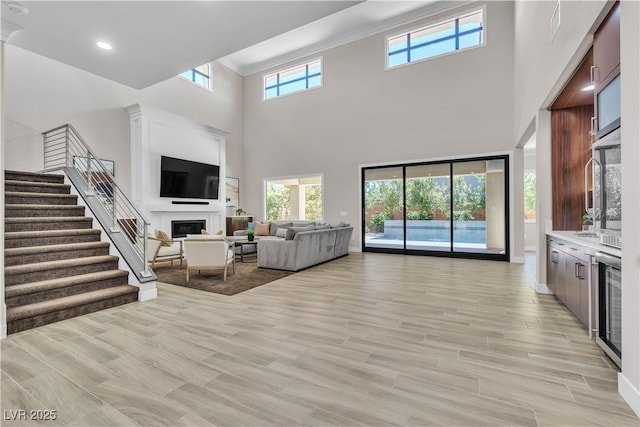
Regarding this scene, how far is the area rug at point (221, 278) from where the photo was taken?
4.56 metres

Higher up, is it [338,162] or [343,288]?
[338,162]

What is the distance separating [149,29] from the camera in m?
3.51

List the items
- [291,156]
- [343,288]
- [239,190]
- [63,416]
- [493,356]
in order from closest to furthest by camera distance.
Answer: [63,416] → [493,356] → [343,288] → [291,156] → [239,190]

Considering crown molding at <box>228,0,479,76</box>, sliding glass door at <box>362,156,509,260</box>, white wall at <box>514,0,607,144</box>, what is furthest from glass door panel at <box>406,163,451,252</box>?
crown molding at <box>228,0,479,76</box>

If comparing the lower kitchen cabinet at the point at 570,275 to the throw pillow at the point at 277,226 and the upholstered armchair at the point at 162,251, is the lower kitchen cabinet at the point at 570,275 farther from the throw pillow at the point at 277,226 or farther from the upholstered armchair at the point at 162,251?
the upholstered armchair at the point at 162,251

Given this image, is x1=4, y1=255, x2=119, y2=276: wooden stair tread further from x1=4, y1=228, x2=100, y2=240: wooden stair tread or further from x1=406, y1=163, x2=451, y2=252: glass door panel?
x1=406, y1=163, x2=451, y2=252: glass door panel

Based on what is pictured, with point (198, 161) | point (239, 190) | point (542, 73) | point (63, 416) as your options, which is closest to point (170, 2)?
point (63, 416)

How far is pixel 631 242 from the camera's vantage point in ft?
5.94

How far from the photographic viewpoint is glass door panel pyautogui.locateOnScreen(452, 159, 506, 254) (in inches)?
283

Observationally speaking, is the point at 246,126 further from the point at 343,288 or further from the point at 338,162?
the point at 343,288

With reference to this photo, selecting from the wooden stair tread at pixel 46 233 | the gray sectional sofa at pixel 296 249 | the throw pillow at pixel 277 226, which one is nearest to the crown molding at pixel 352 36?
the throw pillow at pixel 277 226

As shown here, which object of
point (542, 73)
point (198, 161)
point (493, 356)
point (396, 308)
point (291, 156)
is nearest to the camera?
point (493, 356)

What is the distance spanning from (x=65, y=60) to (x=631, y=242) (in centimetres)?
632

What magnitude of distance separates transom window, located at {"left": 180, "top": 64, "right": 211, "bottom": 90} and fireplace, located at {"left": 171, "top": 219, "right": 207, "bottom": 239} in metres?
4.43
